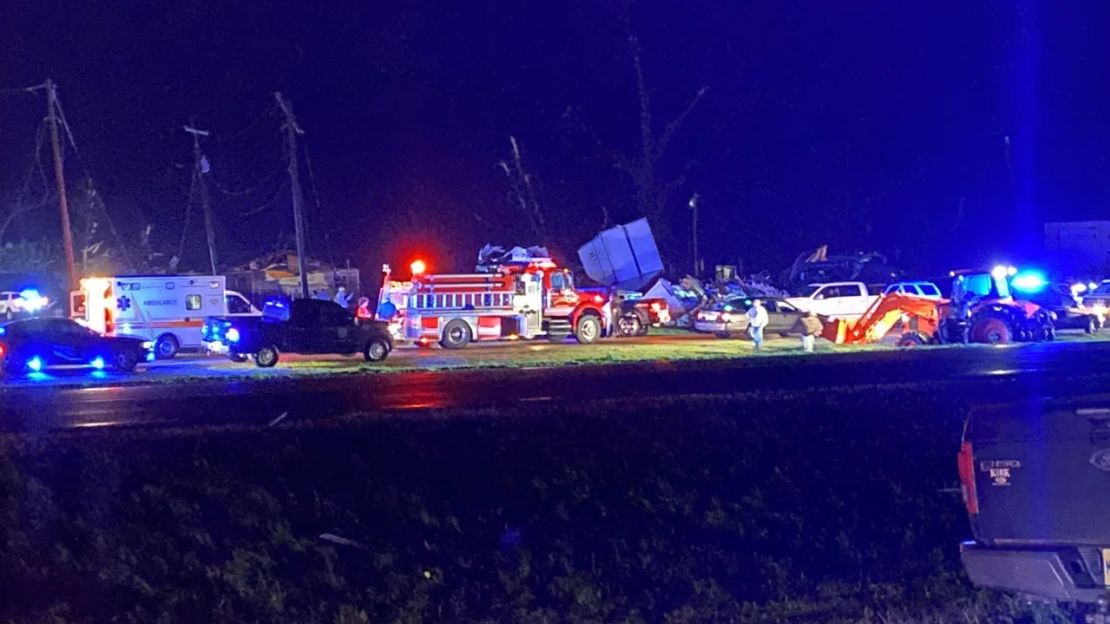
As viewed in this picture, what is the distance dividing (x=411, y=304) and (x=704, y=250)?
45.7 m

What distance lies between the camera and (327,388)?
2116 cm

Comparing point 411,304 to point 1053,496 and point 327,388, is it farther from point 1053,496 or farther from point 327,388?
point 1053,496

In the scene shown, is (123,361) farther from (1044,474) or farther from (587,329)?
(1044,474)

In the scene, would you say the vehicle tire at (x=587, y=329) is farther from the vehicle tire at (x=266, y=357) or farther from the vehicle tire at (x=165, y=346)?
the vehicle tire at (x=165, y=346)

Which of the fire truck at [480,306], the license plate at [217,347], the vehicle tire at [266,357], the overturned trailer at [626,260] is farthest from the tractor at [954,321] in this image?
the license plate at [217,347]

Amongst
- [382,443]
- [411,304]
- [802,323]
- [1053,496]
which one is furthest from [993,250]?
[1053,496]

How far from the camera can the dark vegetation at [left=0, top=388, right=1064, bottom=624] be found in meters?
7.95

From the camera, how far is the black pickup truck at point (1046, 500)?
5848mm

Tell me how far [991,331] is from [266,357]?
18699 millimetres

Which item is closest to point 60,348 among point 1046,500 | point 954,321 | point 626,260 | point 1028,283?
point 954,321

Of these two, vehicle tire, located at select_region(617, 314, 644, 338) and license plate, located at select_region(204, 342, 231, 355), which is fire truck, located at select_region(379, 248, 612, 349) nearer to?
vehicle tire, located at select_region(617, 314, 644, 338)

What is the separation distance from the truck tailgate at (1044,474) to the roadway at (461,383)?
10.5 meters

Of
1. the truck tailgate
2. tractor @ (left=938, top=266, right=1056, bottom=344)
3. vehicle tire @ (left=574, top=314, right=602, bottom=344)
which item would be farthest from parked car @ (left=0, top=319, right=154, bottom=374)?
the truck tailgate

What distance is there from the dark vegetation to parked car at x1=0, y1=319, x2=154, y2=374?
41.2ft
